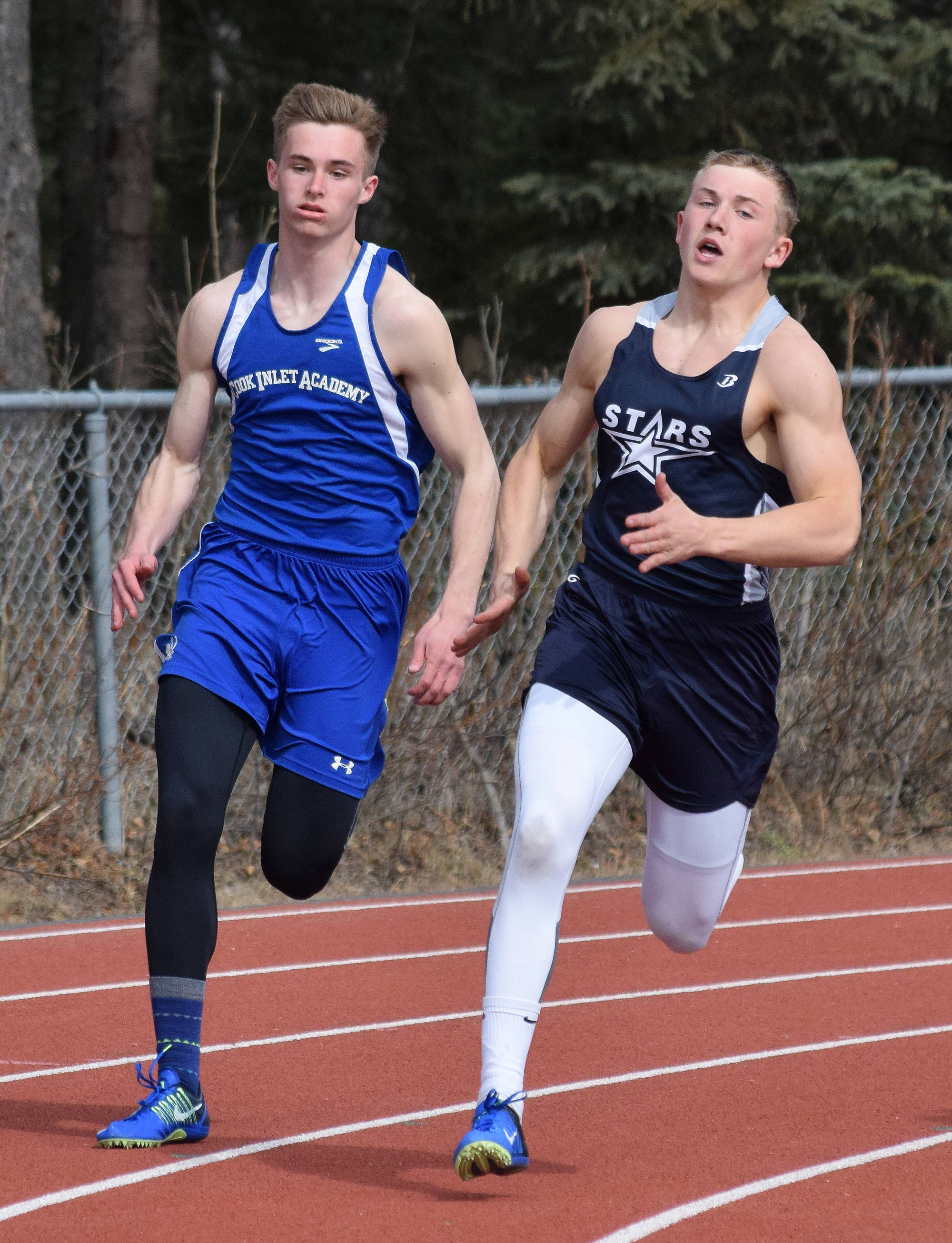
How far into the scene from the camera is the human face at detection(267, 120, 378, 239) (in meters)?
4.25

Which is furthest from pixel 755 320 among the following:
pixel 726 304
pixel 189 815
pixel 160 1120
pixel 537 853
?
pixel 160 1120

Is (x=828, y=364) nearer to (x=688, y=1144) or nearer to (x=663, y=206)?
(x=688, y=1144)

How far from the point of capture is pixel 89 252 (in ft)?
55.5

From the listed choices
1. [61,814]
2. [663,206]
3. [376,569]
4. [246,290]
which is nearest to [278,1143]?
[376,569]

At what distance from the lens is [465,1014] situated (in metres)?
5.67

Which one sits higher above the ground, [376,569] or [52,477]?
[376,569]

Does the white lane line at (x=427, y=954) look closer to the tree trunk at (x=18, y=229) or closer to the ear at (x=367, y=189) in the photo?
the ear at (x=367, y=189)

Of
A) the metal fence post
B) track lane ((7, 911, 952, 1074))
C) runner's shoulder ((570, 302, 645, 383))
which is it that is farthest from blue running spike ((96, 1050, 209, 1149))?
the metal fence post

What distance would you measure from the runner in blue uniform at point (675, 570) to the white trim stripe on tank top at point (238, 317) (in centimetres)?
76

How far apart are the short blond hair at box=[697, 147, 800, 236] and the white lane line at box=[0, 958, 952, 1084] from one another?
9.01 ft

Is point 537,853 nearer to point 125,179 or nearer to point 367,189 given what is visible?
point 367,189

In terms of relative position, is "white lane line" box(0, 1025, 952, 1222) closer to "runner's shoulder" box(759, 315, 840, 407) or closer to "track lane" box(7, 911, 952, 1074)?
"track lane" box(7, 911, 952, 1074)

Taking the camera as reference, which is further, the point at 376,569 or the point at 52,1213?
the point at 376,569

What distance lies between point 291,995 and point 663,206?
967cm
